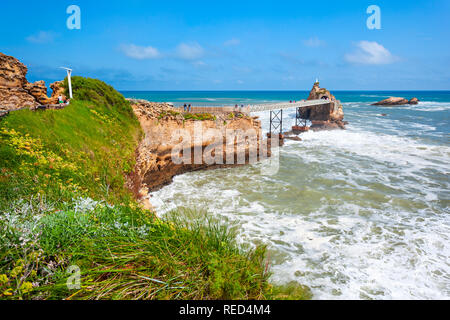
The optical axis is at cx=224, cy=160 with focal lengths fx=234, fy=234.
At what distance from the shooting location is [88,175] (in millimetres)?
8250

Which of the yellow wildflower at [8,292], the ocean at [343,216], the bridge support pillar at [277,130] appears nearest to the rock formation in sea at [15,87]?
the ocean at [343,216]

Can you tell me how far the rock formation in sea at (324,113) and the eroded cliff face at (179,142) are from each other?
80.3 feet

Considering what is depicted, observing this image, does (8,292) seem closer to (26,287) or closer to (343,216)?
(26,287)

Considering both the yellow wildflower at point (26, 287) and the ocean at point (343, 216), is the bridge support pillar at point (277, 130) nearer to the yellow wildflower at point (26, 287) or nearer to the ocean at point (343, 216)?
the ocean at point (343, 216)

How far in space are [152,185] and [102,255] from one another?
43.4 feet

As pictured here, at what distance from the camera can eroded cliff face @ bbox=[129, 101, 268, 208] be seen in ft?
56.7

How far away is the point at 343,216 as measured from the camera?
38.1ft

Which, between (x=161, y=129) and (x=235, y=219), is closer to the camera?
(x=235, y=219)

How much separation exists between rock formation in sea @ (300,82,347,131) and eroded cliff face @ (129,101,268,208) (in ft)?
80.3

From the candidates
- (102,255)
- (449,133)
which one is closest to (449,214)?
(102,255)

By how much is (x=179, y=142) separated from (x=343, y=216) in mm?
13329

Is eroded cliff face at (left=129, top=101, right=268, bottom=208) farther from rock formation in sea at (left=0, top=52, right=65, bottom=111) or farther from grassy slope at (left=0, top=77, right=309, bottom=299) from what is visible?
grassy slope at (left=0, top=77, right=309, bottom=299)

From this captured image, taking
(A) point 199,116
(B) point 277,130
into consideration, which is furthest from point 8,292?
(B) point 277,130
